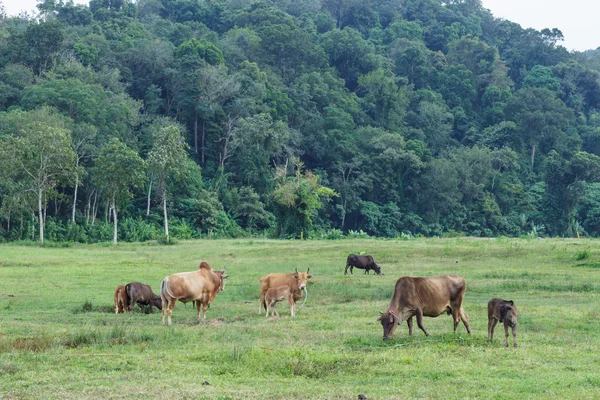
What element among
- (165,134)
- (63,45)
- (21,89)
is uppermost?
(63,45)

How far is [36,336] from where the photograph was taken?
48.5 ft

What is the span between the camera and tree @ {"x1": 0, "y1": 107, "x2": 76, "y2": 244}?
48.5 meters

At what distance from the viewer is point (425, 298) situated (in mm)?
15453

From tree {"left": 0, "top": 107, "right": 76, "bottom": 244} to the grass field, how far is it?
21011 mm

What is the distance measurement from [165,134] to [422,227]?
33645mm

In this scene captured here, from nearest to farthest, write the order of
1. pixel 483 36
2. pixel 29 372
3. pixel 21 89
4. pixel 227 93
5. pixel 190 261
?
pixel 29 372 → pixel 190 261 → pixel 21 89 → pixel 227 93 → pixel 483 36

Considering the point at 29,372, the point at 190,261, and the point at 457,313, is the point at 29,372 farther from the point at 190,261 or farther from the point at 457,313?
the point at 190,261

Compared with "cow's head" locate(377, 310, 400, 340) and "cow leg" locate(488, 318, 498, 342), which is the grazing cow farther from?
"cow leg" locate(488, 318, 498, 342)

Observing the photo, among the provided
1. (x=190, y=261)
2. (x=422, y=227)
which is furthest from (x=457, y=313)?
(x=422, y=227)

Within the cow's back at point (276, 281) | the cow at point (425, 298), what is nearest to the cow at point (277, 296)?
the cow's back at point (276, 281)

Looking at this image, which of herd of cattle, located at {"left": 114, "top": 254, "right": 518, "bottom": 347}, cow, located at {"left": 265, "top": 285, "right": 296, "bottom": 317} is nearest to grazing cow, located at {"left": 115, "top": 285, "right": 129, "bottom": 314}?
herd of cattle, located at {"left": 114, "top": 254, "right": 518, "bottom": 347}

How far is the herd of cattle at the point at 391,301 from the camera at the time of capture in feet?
48.0

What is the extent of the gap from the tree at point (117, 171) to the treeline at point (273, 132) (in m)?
0.11

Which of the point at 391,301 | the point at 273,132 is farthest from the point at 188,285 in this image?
the point at 273,132
